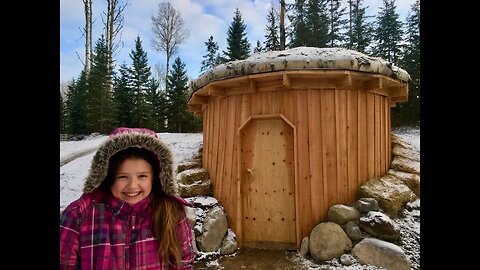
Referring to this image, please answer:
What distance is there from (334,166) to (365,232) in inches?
36.4

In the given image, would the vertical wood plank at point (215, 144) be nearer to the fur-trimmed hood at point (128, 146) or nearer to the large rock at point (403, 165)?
the large rock at point (403, 165)

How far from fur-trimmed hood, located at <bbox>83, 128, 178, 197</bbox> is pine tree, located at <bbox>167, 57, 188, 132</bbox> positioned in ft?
14.8

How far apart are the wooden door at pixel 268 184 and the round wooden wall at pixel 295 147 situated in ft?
0.05

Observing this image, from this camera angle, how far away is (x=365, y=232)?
3.53 m

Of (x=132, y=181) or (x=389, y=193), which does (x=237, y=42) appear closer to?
(x=389, y=193)

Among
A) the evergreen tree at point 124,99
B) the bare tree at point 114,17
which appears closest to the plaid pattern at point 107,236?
the bare tree at point 114,17

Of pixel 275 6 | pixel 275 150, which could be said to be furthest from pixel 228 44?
pixel 275 150

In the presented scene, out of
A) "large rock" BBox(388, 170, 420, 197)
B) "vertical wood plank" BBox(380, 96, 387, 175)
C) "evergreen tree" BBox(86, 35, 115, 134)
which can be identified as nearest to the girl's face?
"evergreen tree" BBox(86, 35, 115, 134)

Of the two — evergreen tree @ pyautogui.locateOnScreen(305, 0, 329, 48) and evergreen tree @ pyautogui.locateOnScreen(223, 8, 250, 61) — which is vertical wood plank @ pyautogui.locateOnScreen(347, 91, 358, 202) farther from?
evergreen tree @ pyautogui.locateOnScreen(223, 8, 250, 61)

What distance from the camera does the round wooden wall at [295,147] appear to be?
3.85 m

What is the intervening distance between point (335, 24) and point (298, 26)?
54.9 inches
